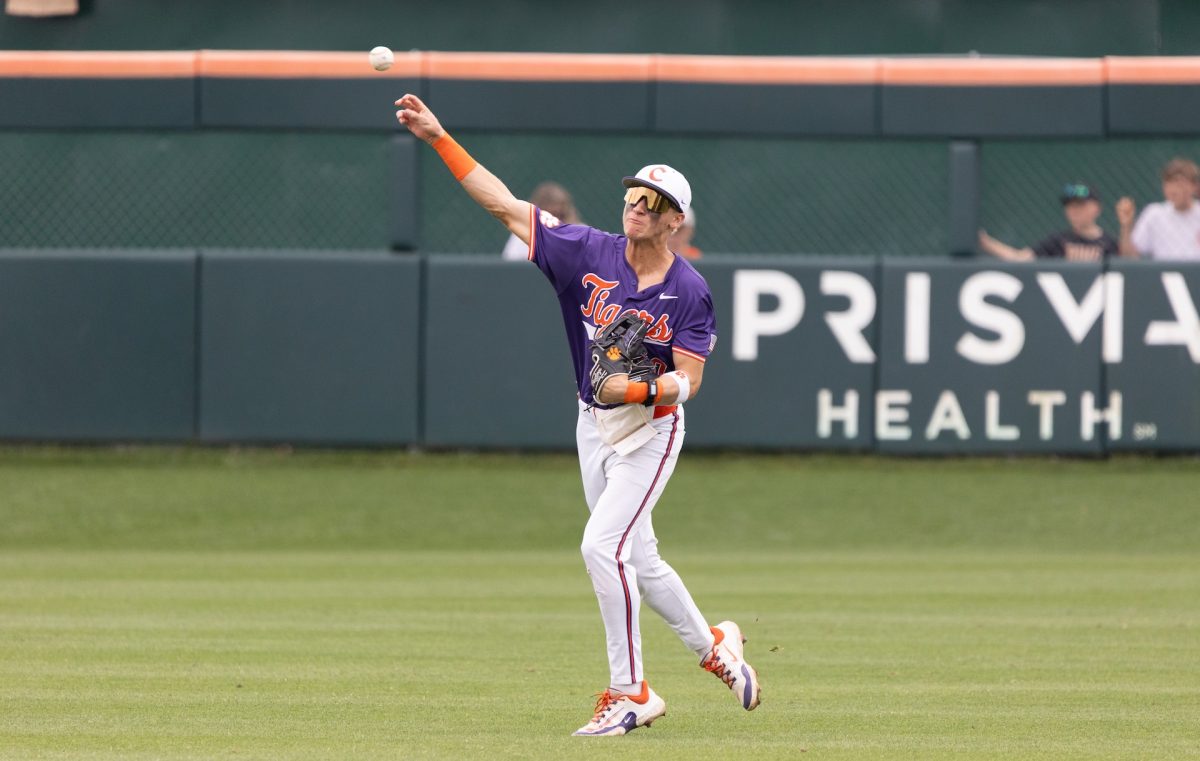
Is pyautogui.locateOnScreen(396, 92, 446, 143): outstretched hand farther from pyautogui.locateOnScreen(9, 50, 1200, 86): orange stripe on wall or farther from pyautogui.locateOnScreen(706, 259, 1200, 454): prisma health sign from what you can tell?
pyautogui.locateOnScreen(9, 50, 1200, 86): orange stripe on wall

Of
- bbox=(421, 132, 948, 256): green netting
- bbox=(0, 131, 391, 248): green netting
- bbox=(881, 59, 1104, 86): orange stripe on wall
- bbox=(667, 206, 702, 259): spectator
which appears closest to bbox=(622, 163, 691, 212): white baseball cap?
bbox=(667, 206, 702, 259): spectator

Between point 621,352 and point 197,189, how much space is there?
39.9ft

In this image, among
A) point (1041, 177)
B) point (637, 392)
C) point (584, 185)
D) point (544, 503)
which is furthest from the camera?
point (584, 185)

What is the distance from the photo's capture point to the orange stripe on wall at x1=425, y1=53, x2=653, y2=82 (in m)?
15.0

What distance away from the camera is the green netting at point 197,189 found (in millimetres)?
17094

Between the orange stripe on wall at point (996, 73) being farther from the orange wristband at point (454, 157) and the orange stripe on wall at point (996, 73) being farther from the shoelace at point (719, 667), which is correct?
the shoelace at point (719, 667)

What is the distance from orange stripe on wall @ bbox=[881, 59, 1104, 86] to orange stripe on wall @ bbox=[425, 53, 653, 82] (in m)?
1.99

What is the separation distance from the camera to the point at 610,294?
6.67 metres

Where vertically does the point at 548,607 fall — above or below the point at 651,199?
below

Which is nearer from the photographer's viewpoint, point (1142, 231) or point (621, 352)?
point (621, 352)

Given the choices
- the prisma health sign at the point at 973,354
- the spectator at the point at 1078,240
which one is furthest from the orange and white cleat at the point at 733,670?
the spectator at the point at 1078,240

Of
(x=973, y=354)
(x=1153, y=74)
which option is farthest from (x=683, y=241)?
(x=1153, y=74)

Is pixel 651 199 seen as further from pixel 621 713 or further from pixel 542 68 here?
pixel 542 68

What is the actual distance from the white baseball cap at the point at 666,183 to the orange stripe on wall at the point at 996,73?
28.5ft
